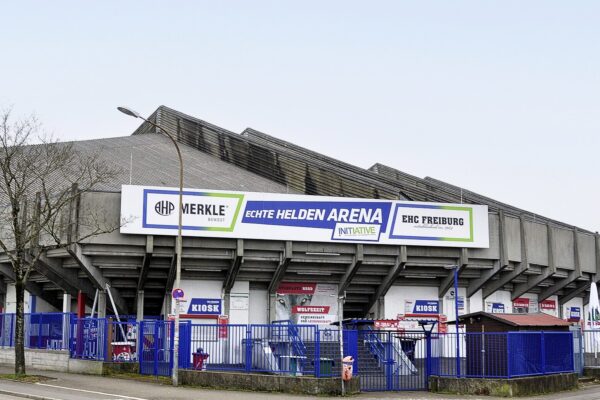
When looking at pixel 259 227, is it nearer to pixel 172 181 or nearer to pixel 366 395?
pixel 172 181

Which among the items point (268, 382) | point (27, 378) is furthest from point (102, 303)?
point (268, 382)

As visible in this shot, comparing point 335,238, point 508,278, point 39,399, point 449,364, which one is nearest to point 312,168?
point 335,238

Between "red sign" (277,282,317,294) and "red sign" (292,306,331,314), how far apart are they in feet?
2.43

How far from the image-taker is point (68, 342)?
31484 millimetres

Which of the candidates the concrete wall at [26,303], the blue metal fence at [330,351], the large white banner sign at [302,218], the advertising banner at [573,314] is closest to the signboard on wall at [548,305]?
the advertising banner at [573,314]

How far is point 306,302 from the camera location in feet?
130

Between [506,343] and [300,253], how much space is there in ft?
46.9

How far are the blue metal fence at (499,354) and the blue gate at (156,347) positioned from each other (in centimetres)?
923

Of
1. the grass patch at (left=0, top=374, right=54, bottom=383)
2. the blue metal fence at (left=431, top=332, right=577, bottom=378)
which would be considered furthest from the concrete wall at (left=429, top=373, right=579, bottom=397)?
the grass patch at (left=0, top=374, right=54, bottom=383)

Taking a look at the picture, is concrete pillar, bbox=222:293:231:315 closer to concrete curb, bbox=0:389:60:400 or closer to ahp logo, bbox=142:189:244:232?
ahp logo, bbox=142:189:244:232

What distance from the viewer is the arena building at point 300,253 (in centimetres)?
3519

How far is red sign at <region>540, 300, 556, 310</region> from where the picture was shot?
4697 cm

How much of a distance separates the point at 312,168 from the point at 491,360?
2041 centimetres

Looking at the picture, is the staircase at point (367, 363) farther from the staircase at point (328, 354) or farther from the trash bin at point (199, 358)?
the trash bin at point (199, 358)
